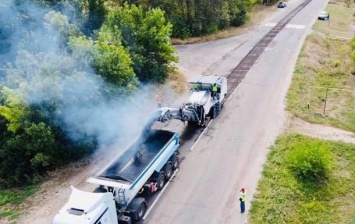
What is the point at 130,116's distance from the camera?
86.1 feet

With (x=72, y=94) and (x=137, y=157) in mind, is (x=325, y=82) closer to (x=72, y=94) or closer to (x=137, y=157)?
(x=137, y=157)

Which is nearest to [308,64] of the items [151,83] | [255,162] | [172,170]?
[151,83]

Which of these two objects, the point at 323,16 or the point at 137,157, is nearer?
the point at 137,157

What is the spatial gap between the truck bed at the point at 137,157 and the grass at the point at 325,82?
430 inches

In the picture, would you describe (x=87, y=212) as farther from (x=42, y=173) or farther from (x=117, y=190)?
(x=42, y=173)

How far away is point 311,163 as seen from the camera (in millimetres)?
21297

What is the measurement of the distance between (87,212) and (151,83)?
17736 millimetres

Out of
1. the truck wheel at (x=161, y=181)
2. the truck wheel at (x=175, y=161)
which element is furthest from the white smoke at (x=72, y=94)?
the truck wheel at (x=161, y=181)

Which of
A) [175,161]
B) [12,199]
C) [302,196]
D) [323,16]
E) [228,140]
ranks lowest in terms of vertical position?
[302,196]

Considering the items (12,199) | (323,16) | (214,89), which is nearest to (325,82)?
(214,89)

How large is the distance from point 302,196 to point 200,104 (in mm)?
8362

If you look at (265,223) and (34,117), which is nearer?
(265,223)

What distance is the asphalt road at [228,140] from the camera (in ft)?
63.4

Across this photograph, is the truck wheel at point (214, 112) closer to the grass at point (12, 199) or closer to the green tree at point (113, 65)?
the green tree at point (113, 65)
